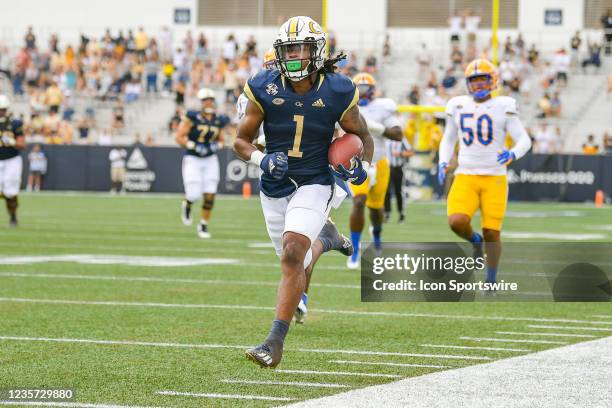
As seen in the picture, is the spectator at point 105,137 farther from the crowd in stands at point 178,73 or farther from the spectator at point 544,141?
the spectator at point 544,141

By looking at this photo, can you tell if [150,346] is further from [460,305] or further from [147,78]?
[147,78]

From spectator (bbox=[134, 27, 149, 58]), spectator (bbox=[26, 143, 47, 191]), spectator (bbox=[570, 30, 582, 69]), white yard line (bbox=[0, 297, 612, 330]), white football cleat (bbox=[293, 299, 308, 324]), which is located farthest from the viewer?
spectator (bbox=[134, 27, 149, 58])

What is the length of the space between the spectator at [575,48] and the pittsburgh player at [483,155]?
863 inches

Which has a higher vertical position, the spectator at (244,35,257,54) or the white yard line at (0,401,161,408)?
the spectator at (244,35,257,54)

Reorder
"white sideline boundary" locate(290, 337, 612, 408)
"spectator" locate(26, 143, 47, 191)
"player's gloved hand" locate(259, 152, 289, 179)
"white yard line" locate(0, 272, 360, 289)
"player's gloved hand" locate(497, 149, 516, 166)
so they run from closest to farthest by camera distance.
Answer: "white sideline boundary" locate(290, 337, 612, 408) → "player's gloved hand" locate(259, 152, 289, 179) → "player's gloved hand" locate(497, 149, 516, 166) → "white yard line" locate(0, 272, 360, 289) → "spectator" locate(26, 143, 47, 191)

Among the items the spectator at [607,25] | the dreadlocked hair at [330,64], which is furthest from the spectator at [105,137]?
the dreadlocked hair at [330,64]

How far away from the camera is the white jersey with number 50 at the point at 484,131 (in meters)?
9.93

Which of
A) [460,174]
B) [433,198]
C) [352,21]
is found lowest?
[433,198]

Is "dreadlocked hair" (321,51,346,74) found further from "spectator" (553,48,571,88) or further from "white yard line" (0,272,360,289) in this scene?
"spectator" (553,48,571,88)

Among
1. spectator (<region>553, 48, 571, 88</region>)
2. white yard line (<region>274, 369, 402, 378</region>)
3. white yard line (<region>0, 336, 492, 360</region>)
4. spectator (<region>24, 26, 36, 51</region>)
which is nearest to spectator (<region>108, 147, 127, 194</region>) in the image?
spectator (<region>24, 26, 36, 51</region>)

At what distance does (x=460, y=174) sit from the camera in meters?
10.0

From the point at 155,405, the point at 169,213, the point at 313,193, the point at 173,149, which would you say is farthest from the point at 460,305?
Answer: the point at 173,149

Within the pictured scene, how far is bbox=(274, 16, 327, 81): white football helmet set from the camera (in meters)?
6.35

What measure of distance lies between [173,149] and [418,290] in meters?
22.3
